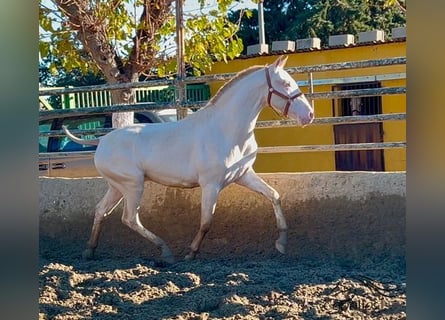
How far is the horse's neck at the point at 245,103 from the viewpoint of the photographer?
582cm

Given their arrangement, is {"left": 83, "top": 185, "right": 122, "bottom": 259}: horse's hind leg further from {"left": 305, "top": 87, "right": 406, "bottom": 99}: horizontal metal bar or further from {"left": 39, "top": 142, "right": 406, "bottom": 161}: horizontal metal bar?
{"left": 305, "top": 87, "right": 406, "bottom": 99}: horizontal metal bar

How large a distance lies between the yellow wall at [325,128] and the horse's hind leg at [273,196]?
557cm

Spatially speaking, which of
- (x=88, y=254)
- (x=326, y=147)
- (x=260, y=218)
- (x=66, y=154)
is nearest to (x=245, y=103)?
(x=260, y=218)

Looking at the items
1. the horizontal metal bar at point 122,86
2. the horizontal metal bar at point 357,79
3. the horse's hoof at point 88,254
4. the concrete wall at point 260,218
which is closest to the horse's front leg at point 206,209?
the concrete wall at point 260,218

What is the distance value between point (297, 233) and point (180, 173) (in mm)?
1115

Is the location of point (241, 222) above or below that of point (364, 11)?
below

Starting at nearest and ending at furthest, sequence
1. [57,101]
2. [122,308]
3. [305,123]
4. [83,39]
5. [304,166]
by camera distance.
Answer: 1. [122,308]
2. [305,123]
3. [83,39]
4. [304,166]
5. [57,101]

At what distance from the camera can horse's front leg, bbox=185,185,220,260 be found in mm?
5750

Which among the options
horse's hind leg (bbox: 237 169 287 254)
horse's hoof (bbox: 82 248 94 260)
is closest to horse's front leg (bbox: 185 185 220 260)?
horse's hind leg (bbox: 237 169 287 254)

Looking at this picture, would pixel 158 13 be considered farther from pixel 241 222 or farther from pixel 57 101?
pixel 57 101

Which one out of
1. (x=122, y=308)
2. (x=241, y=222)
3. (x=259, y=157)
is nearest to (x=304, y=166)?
(x=259, y=157)

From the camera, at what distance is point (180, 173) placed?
232 inches

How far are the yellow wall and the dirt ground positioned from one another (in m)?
6.24
